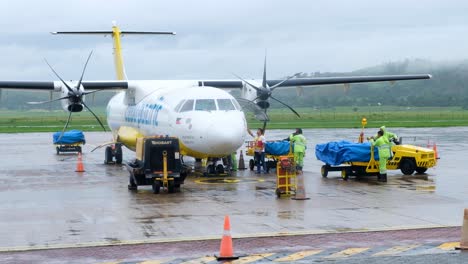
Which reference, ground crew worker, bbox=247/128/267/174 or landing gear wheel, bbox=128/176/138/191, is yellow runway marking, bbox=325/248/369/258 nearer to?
landing gear wheel, bbox=128/176/138/191

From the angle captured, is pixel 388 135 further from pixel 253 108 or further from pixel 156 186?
pixel 156 186

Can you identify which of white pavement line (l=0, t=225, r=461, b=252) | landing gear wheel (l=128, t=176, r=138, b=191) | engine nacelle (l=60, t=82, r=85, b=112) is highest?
engine nacelle (l=60, t=82, r=85, b=112)

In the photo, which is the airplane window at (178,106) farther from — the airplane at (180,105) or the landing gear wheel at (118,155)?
the landing gear wheel at (118,155)

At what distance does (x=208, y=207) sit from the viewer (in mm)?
16969

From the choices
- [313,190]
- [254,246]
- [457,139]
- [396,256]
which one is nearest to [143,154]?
[313,190]

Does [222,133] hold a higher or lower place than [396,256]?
higher

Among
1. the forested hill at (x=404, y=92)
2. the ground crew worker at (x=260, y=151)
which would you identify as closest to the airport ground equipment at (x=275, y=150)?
the ground crew worker at (x=260, y=151)

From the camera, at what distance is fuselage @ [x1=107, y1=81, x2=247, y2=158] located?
74.0ft

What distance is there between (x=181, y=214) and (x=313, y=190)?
5.31 metres

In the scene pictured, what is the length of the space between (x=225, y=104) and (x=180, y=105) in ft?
5.47

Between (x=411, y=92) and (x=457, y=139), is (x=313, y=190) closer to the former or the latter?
(x=457, y=139)

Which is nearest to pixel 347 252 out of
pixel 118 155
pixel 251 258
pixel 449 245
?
pixel 251 258

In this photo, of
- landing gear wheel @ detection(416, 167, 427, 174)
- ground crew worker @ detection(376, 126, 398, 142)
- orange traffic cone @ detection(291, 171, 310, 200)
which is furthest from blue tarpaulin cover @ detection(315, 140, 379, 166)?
orange traffic cone @ detection(291, 171, 310, 200)

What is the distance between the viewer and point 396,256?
11336 millimetres
